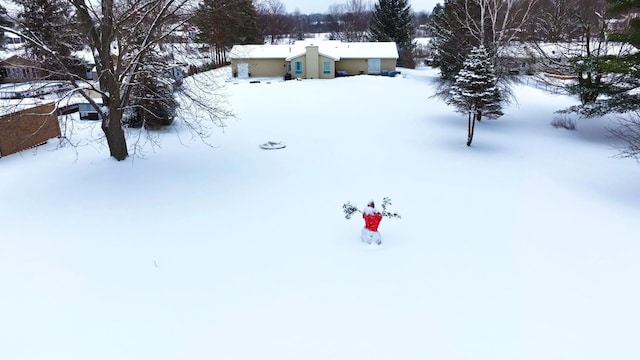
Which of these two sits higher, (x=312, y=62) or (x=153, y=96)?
(x=312, y=62)

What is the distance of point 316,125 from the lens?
18.2 meters

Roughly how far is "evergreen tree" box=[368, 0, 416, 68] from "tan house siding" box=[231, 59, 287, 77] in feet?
43.4

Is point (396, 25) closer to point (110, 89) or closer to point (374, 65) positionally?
point (374, 65)

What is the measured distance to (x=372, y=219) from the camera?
7.88m

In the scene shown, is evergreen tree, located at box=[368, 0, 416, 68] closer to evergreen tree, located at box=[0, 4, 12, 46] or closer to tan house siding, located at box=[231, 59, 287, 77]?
tan house siding, located at box=[231, 59, 287, 77]

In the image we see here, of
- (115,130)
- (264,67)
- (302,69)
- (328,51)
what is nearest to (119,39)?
(115,130)

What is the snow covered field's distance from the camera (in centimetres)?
566

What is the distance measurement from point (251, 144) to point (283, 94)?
1149cm

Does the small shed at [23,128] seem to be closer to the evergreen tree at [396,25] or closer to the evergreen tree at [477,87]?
the evergreen tree at [477,87]

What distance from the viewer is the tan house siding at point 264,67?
113 feet

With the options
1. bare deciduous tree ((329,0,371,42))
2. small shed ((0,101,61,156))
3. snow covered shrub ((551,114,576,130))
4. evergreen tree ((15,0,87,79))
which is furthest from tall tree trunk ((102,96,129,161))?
bare deciduous tree ((329,0,371,42))

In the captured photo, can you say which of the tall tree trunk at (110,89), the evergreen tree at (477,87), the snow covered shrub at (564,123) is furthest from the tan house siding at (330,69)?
the tall tree trunk at (110,89)

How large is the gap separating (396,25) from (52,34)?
35.1 metres

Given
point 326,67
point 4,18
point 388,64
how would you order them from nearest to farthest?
point 4,18
point 326,67
point 388,64
